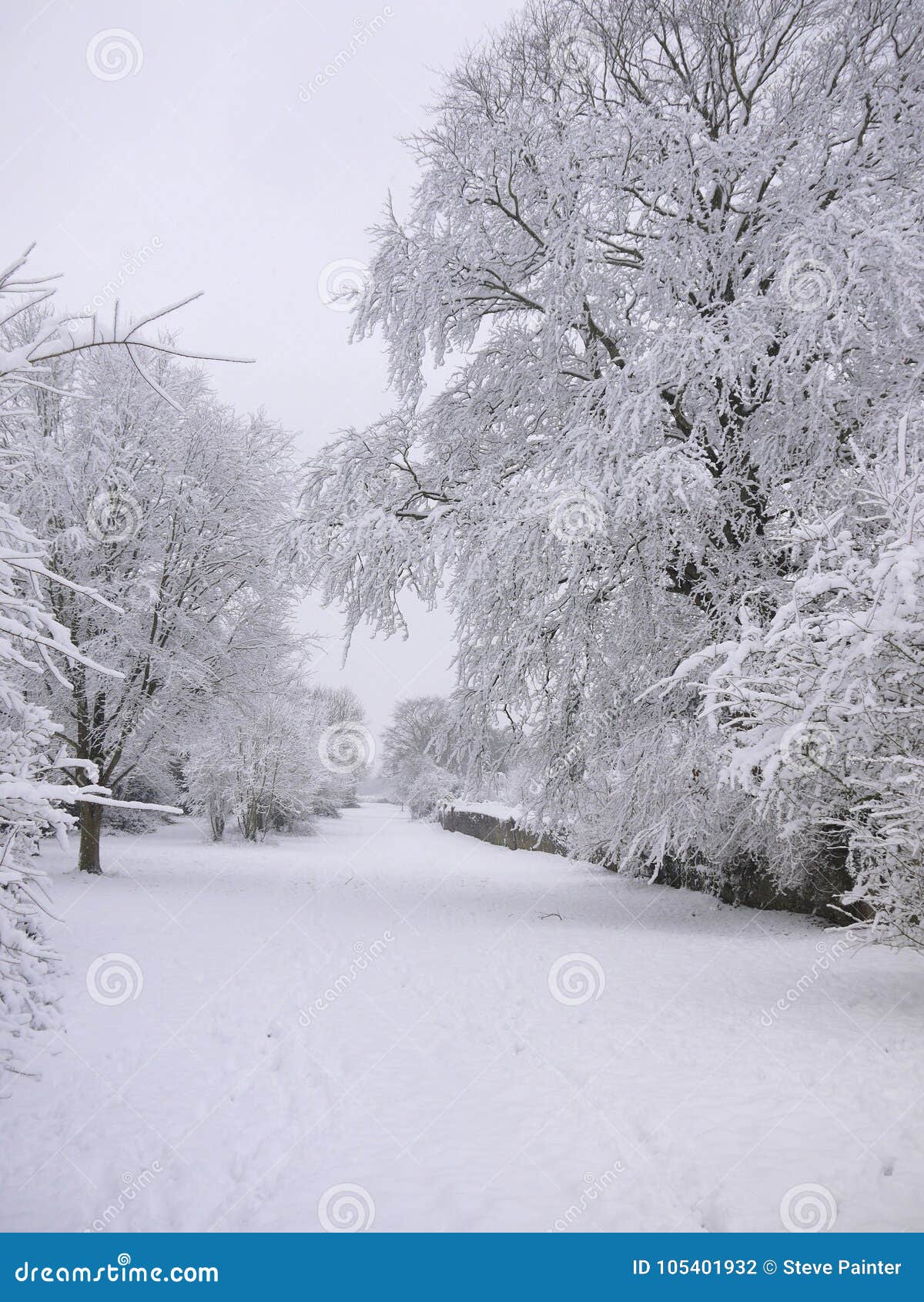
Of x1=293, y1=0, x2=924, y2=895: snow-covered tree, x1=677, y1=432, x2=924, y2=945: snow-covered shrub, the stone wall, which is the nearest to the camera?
x1=677, y1=432, x2=924, y2=945: snow-covered shrub

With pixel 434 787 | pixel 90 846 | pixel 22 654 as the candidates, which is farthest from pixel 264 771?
pixel 22 654

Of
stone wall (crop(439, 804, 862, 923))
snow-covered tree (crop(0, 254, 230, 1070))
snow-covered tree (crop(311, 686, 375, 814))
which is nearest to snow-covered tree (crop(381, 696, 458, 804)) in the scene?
snow-covered tree (crop(311, 686, 375, 814))

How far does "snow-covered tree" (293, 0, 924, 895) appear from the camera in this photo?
7.52 m

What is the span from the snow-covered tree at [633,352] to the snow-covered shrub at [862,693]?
279cm

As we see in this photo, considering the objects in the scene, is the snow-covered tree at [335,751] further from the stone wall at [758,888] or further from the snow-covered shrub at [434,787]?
the stone wall at [758,888]

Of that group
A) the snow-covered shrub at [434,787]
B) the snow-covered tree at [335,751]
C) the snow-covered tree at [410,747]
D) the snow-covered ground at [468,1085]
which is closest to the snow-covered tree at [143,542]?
the snow-covered ground at [468,1085]

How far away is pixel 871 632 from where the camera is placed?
360 cm

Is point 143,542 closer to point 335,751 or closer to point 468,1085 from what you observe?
point 468,1085

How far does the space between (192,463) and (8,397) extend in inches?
450

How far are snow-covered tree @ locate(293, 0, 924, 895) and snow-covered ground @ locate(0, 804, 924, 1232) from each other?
6.93 ft

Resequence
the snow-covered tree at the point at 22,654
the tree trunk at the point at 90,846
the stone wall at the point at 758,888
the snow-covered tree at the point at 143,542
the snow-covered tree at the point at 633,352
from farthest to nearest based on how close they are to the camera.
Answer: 1. the tree trunk at the point at 90,846
2. the snow-covered tree at the point at 143,542
3. the stone wall at the point at 758,888
4. the snow-covered tree at the point at 633,352
5. the snow-covered tree at the point at 22,654

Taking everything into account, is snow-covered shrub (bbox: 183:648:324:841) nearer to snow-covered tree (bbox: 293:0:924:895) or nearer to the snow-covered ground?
snow-covered tree (bbox: 293:0:924:895)

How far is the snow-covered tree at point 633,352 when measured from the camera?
296 inches
